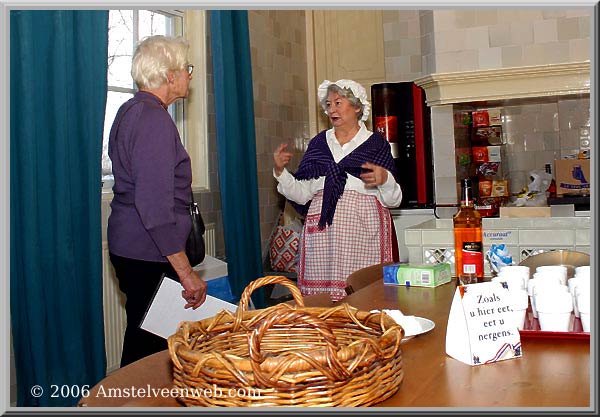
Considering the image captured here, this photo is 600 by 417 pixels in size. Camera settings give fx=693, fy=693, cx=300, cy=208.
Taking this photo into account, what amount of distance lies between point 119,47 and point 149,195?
1.66 meters

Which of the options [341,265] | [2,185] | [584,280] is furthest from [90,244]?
[584,280]

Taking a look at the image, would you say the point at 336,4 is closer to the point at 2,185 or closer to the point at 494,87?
→ the point at 2,185

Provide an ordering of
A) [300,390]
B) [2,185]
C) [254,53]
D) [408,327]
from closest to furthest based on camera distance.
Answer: [300,390], [2,185], [408,327], [254,53]

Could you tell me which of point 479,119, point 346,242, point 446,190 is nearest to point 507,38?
point 479,119

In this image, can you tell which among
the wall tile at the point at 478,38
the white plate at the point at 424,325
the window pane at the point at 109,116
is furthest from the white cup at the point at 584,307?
the wall tile at the point at 478,38

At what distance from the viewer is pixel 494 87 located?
152 inches

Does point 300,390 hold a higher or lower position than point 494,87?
lower

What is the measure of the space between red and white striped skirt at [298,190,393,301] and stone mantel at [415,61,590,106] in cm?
103

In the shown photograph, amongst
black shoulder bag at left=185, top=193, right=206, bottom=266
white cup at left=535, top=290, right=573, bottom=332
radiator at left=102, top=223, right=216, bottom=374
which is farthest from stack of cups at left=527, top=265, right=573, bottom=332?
radiator at left=102, top=223, right=216, bottom=374

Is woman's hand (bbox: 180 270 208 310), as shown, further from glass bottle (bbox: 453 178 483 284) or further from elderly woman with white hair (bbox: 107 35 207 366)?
glass bottle (bbox: 453 178 483 284)

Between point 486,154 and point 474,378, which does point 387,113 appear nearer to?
point 486,154

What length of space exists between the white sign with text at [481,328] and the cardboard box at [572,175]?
2.96 meters

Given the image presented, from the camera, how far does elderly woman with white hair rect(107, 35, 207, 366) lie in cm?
215

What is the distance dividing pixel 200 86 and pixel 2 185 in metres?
3.20
